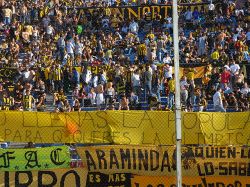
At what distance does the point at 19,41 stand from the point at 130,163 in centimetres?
1640

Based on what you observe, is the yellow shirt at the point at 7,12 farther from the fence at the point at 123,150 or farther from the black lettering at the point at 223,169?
the black lettering at the point at 223,169

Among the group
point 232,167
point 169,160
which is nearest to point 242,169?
point 232,167

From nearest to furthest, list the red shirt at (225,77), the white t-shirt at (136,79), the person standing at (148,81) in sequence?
the red shirt at (225,77) → the person standing at (148,81) → the white t-shirt at (136,79)

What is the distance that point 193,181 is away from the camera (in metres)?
15.7

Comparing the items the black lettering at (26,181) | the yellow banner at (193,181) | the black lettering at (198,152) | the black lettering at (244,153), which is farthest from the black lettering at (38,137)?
the black lettering at (244,153)

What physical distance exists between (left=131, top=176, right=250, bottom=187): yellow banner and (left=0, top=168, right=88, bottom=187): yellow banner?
3.66ft

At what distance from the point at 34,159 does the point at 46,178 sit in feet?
1.52

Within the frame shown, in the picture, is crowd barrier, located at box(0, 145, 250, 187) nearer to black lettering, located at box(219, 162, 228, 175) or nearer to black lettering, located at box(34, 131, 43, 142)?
black lettering, located at box(219, 162, 228, 175)

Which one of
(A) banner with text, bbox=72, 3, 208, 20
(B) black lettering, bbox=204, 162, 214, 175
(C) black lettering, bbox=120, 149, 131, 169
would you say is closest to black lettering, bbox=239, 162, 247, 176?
(B) black lettering, bbox=204, 162, 214, 175

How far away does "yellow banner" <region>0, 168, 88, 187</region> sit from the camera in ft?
51.9

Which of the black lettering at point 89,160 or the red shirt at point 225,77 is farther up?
the red shirt at point 225,77

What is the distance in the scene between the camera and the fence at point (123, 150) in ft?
51.2

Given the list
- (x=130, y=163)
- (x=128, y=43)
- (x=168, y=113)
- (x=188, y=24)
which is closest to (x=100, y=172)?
(x=130, y=163)

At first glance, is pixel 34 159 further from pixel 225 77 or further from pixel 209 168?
pixel 225 77
